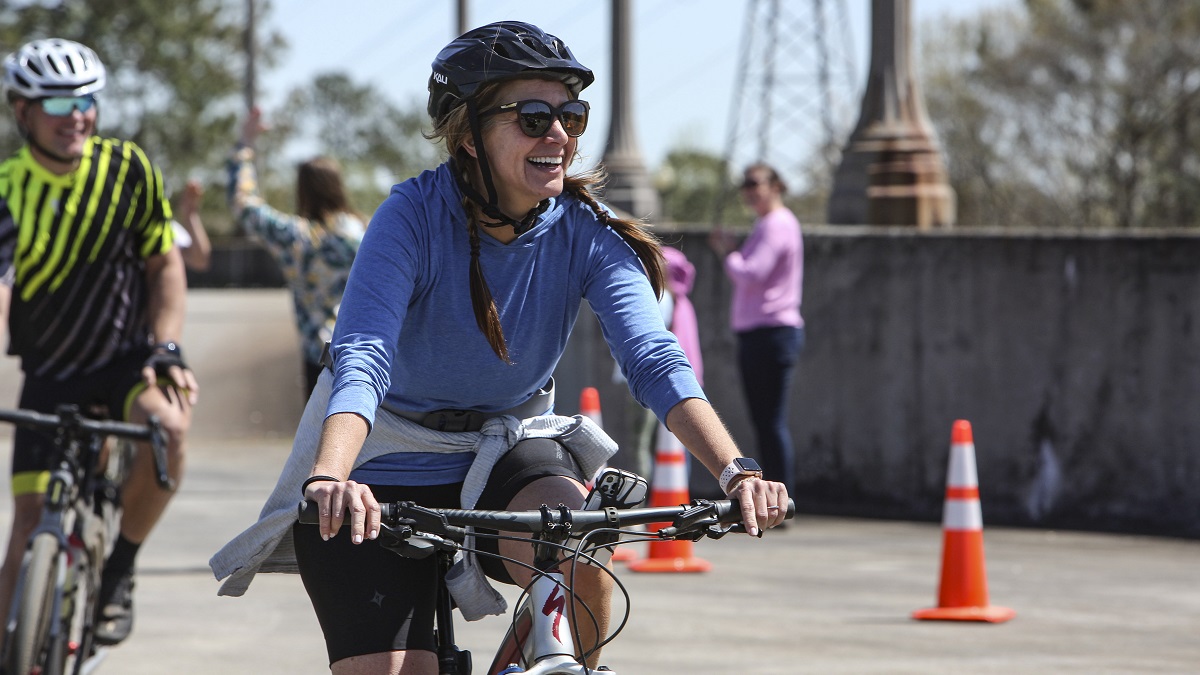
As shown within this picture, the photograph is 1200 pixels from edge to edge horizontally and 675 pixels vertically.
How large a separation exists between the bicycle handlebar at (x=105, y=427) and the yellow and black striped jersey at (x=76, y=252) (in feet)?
1.47

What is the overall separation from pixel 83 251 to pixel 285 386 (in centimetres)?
1100

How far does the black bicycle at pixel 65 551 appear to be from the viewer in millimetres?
4895

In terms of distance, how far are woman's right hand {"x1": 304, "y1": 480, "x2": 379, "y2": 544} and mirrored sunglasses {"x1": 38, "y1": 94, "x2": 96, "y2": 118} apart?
3.04 meters

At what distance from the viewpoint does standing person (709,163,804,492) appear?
31.6ft

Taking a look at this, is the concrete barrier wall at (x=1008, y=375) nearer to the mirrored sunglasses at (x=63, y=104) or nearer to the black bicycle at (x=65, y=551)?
the black bicycle at (x=65, y=551)

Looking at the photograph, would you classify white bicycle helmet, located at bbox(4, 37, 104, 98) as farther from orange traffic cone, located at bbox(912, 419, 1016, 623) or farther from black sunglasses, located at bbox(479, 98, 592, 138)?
orange traffic cone, located at bbox(912, 419, 1016, 623)

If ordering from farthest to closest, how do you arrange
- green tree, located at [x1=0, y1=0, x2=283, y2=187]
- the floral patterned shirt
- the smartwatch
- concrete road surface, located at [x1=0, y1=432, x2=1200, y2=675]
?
green tree, located at [x1=0, y1=0, x2=283, y2=187] < the floral patterned shirt < concrete road surface, located at [x1=0, y1=432, x2=1200, y2=675] < the smartwatch

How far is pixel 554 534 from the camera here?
2859 mm

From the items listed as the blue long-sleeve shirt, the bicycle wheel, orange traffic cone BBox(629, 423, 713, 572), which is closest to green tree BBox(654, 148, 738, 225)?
orange traffic cone BBox(629, 423, 713, 572)

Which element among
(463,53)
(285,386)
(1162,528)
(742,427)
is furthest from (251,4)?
(463,53)

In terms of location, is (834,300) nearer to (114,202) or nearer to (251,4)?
(114,202)

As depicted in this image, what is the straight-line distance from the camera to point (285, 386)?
16.4m

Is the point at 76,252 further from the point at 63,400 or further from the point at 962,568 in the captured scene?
the point at 962,568

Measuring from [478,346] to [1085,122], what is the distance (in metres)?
25.8
